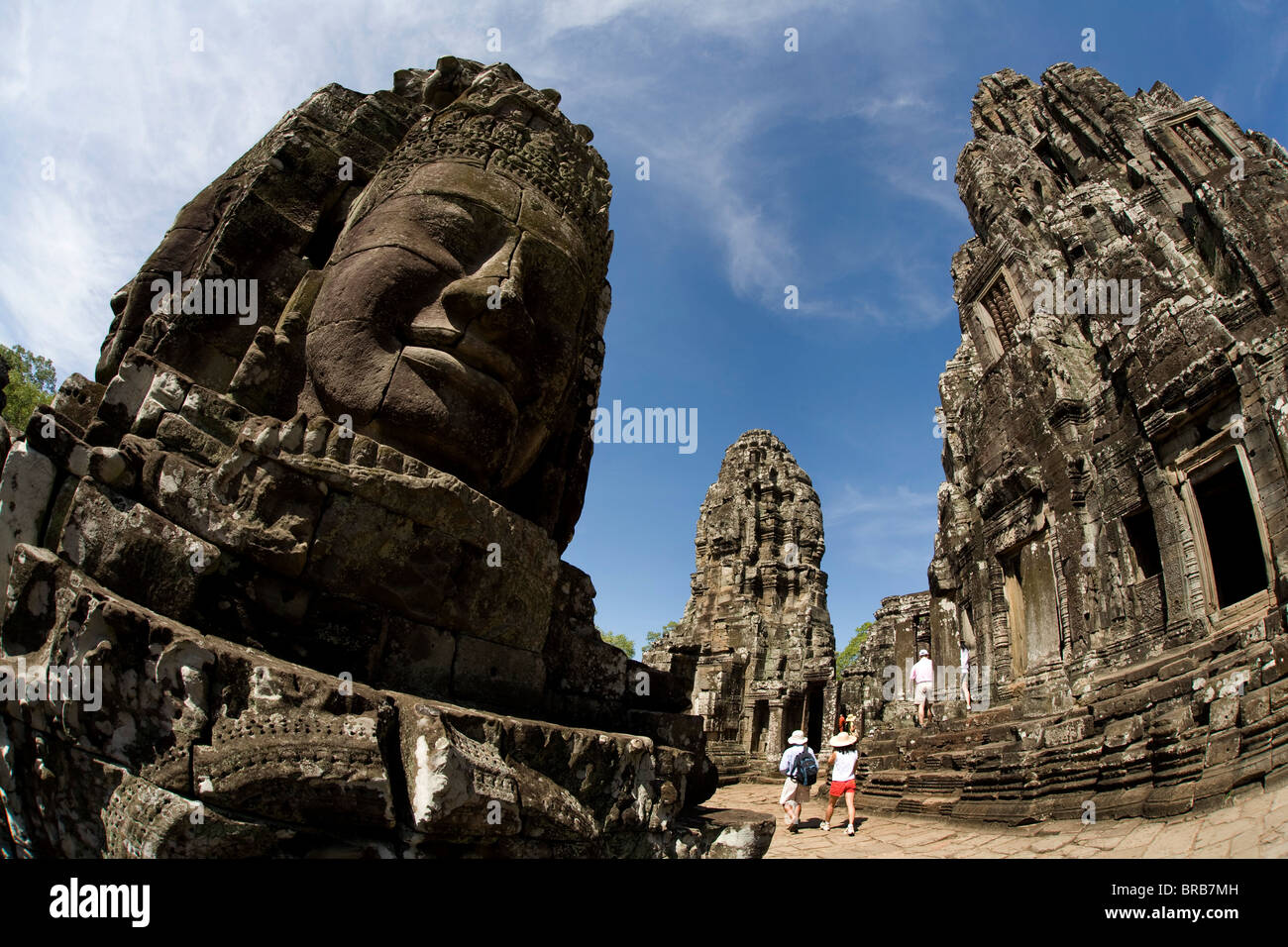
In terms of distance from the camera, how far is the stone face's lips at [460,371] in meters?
2.68

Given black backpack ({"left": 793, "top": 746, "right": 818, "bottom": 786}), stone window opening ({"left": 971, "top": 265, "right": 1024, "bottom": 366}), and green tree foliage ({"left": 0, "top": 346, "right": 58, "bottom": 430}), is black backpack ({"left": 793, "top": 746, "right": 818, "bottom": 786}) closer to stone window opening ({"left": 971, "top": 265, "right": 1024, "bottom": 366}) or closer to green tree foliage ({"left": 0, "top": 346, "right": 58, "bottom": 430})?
stone window opening ({"left": 971, "top": 265, "right": 1024, "bottom": 366})

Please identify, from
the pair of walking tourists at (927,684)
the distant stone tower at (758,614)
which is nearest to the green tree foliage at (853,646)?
the distant stone tower at (758,614)

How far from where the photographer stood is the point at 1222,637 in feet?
25.5

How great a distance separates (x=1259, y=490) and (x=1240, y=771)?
16.9 feet

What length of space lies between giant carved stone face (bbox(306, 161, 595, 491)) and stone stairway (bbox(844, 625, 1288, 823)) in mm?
6003

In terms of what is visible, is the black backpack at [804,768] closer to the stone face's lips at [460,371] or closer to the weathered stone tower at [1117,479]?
the weathered stone tower at [1117,479]

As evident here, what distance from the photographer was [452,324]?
280cm

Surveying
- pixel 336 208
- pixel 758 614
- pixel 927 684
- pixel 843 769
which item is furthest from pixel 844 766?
pixel 758 614

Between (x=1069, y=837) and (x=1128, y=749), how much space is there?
1494mm

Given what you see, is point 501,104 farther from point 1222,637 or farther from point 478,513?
point 1222,637

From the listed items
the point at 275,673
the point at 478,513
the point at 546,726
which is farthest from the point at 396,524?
the point at 546,726

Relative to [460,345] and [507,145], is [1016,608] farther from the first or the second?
[460,345]

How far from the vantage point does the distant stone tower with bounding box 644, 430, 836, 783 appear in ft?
66.9

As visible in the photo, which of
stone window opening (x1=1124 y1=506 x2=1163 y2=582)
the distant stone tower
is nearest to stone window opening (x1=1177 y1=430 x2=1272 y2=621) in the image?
stone window opening (x1=1124 y1=506 x2=1163 y2=582)
